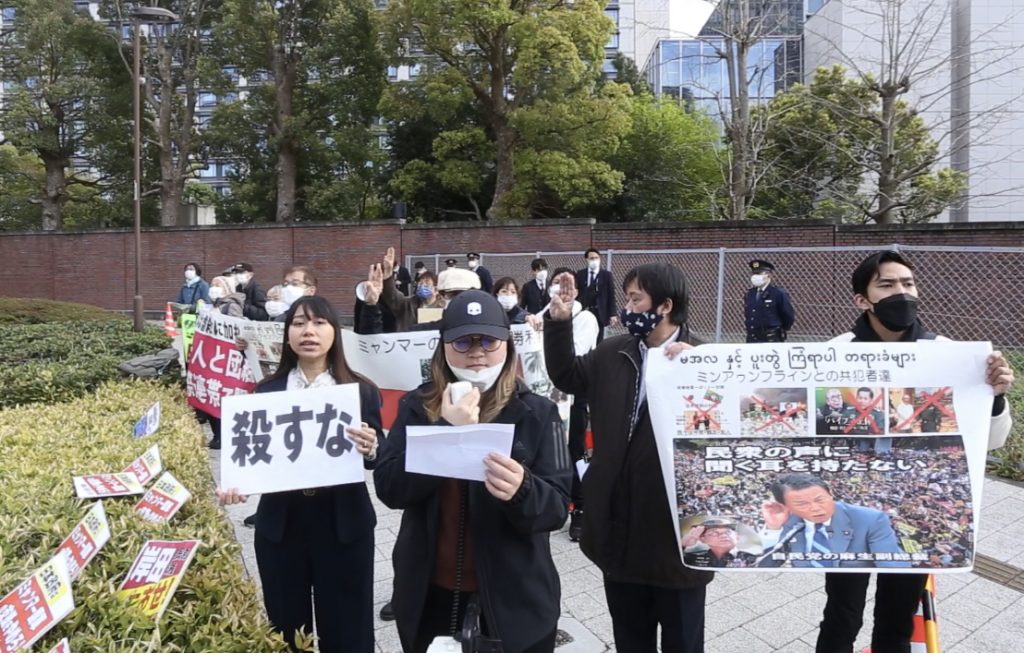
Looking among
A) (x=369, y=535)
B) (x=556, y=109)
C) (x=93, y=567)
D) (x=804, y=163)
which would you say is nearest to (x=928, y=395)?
(x=369, y=535)

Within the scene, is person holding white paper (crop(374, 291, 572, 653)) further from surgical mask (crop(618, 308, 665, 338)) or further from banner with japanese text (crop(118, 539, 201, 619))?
banner with japanese text (crop(118, 539, 201, 619))

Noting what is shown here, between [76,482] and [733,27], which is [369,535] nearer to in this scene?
[76,482]

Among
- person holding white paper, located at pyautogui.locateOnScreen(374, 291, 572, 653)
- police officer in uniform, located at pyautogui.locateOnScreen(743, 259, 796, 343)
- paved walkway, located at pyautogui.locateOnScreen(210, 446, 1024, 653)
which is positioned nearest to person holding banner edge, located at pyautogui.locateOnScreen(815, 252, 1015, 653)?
paved walkway, located at pyautogui.locateOnScreen(210, 446, 1024, 653)

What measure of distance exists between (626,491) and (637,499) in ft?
0.17

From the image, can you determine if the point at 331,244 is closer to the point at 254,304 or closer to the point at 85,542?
the point at 254,304

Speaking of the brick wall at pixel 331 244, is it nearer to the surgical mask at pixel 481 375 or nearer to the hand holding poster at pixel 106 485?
the hand holding poster at pixel 106 485

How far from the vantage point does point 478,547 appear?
6.77 feet

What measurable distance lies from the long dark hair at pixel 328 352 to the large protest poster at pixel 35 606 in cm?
98

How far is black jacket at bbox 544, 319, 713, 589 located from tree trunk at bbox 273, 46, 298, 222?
77.4 ft

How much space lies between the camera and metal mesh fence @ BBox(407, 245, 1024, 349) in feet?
36.0

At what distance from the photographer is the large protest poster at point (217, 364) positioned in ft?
18.2

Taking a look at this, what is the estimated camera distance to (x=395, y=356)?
5.10 meters

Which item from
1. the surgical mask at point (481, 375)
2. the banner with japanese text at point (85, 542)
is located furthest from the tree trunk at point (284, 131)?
the surgical mask at point (481, 375)

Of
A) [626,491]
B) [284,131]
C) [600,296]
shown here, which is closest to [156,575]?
[626,491]
